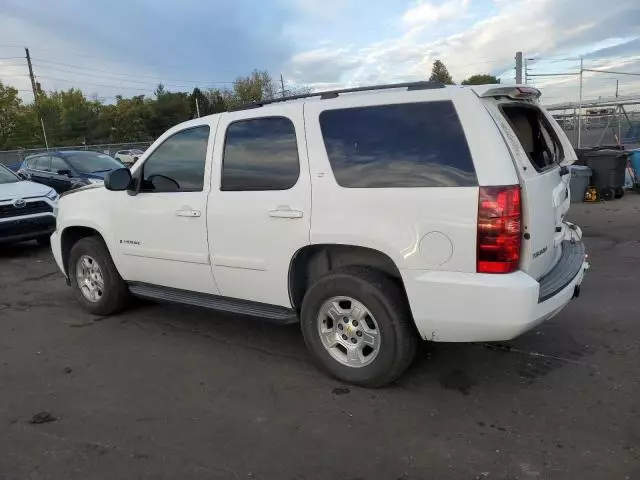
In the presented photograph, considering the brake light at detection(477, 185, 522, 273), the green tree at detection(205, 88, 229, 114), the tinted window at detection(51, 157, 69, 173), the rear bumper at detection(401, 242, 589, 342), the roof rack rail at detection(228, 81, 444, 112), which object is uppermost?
the green tree at detection(205, 88, 229, 114)

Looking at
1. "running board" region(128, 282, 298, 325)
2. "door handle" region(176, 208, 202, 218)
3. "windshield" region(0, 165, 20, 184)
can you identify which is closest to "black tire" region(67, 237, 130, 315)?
"running board" region(128, 282, 298, 325)

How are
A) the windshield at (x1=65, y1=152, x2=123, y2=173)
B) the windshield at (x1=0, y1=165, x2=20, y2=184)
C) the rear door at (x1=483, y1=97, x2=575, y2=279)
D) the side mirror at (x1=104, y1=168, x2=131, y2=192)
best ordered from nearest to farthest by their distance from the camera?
the rear door at (x1=483, y1=97, x2=575, y2=279) < the side mirror at (x1=104, y1=168, x2=131, y2=192) < the windshield at (x1=0, y1=165, x2=20, y2=184) < the windshield at (x1=65, y1=152, x2=123, y2=173)

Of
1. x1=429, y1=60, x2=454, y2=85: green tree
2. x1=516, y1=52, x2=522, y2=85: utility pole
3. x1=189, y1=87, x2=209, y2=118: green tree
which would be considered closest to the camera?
x1=516, y1=52, x2=522, y2=85: utility pole

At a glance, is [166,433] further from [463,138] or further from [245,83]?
[245,83]

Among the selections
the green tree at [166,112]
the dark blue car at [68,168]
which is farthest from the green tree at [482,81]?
the green tree at [166,112]

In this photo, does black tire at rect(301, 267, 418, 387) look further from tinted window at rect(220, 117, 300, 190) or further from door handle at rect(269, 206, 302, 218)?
tinted window at rect(220, 117, 300, 190)

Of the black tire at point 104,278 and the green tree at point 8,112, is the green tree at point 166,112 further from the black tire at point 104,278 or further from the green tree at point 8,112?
the black tire at point 104,278

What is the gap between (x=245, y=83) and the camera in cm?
7888

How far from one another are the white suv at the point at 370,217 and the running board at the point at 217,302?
0.04 feet

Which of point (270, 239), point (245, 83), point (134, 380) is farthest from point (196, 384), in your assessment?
point (245, 83)

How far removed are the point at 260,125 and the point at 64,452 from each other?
8.20ft

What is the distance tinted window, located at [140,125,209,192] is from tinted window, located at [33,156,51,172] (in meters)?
9.61

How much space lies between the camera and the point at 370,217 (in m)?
3.46

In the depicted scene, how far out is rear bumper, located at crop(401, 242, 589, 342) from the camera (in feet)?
10.3
